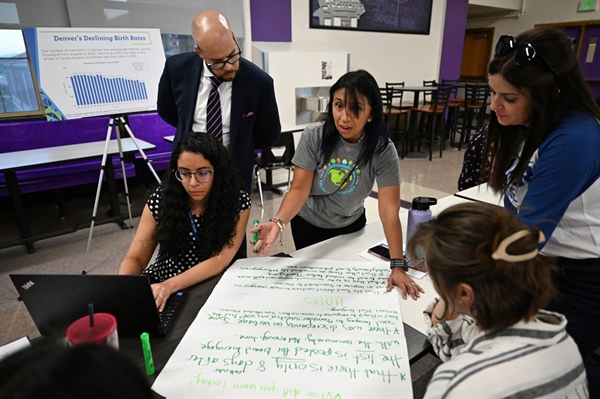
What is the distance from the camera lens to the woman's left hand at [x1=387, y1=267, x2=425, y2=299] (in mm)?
1164

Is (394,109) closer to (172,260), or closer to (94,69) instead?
(94,69)

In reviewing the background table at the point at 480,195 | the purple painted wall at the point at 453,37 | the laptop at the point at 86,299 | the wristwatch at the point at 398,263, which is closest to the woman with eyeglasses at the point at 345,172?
the wristwatch at the point at 398,263

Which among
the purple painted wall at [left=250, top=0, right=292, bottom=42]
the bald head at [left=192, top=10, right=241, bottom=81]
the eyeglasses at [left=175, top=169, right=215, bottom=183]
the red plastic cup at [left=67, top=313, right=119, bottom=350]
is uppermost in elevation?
the purple painted wall at [left=250, top=0, right=292, bottom=42]

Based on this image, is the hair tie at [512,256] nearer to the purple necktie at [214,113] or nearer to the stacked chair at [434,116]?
the purple necktie at [214,113]

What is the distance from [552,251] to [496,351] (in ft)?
1.70

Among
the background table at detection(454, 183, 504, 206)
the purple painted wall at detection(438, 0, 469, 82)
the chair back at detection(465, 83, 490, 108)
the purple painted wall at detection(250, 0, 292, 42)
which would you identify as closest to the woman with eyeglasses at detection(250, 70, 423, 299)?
the background table at detection(454, 183, 504, 206)

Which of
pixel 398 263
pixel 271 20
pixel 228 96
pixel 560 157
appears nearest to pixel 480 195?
pixel 398 263

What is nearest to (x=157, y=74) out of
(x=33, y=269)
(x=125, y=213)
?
(x=125, y=213)

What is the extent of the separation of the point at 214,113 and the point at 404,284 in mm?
1256

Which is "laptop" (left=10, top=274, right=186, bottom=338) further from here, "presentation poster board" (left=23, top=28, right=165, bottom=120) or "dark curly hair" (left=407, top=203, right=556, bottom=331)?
"presentation poster board" (left=23, top=28, right=165, bottom=120)

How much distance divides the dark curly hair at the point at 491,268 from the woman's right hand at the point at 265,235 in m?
0.65

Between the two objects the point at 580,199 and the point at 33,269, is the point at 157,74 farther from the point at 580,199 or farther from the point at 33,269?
the point at 580,199

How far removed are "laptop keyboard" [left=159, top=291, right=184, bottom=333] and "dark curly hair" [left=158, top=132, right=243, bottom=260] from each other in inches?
9.9

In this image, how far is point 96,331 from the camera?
77 cm
